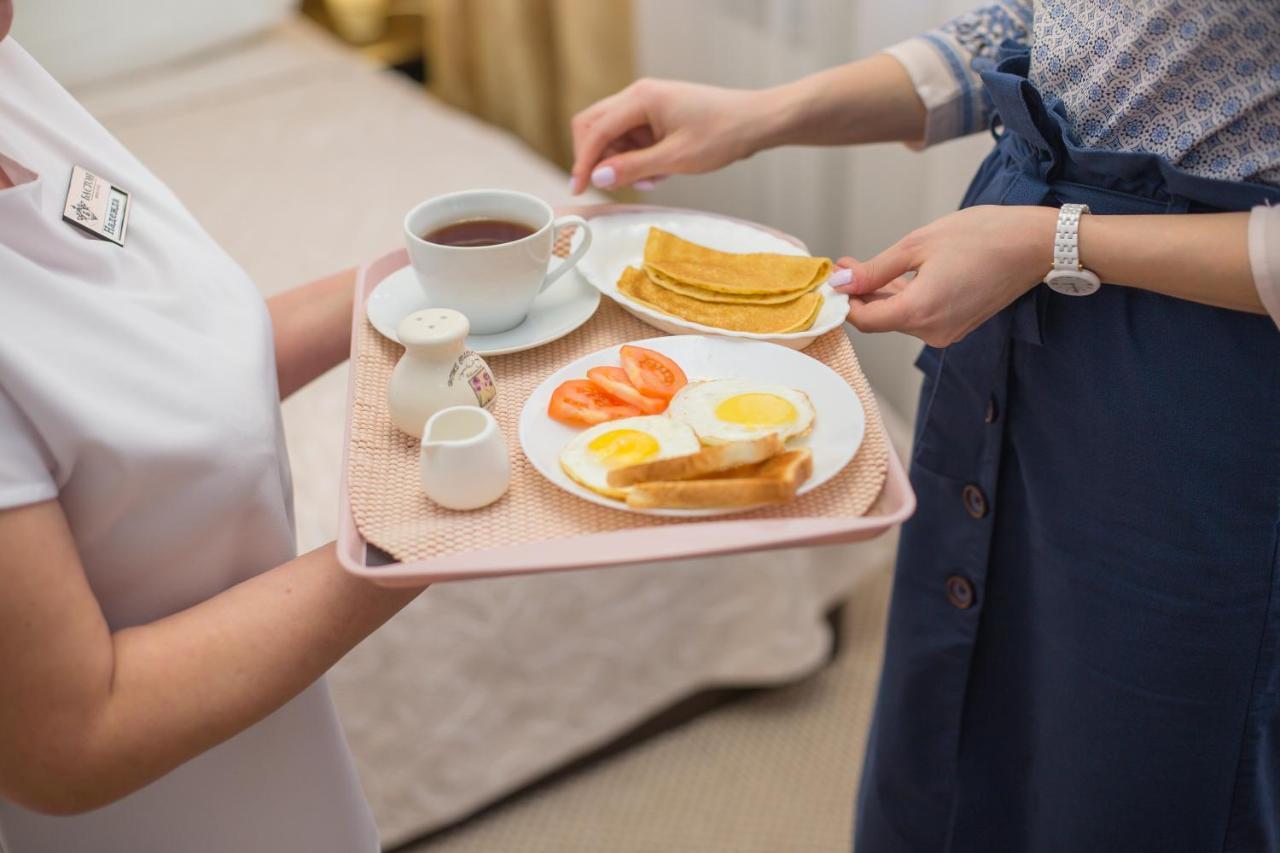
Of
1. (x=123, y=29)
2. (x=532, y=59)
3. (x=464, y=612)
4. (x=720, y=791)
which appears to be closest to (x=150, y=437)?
(x=464, y=612)

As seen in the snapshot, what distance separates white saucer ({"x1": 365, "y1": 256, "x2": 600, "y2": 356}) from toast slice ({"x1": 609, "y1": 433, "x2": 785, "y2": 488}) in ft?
0.67

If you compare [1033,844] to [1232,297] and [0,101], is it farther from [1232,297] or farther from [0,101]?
[0,101]

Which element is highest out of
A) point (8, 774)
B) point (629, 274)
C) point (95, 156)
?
point (95, 156)

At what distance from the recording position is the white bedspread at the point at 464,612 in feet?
5.02

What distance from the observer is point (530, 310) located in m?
0.95

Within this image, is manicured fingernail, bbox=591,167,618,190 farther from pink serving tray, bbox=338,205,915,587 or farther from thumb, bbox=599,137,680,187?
pink serving tray, bbox=338,205,915,587

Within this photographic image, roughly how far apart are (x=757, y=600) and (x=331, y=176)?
4.11 ft

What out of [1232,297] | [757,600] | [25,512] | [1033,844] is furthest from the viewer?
[757,600]

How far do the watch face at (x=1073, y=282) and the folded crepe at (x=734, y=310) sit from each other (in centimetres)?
18

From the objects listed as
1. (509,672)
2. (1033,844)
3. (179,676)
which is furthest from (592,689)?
(179,676)

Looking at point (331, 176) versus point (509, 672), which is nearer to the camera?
point (509, 672)

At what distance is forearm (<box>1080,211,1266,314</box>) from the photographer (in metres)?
0.74

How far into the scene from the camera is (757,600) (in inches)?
69.8

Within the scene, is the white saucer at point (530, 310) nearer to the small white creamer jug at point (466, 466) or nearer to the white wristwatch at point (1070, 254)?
the small white creamer jug at point (466, 466)
